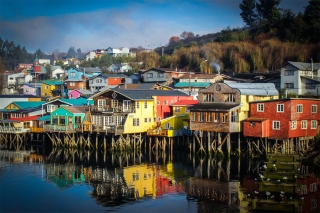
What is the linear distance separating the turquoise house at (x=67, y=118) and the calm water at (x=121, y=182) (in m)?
3.75

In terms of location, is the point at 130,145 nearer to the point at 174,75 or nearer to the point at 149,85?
the point at 149,85

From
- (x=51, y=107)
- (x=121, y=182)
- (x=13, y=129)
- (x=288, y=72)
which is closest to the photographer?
(x=121, y=182)

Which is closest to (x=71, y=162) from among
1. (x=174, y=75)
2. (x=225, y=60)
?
(x=174, y=75)

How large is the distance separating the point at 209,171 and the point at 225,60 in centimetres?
4153

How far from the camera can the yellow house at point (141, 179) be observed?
3108 cm

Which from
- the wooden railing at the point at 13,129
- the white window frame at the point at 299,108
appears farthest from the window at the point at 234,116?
the wooden railing at the point at 13,129

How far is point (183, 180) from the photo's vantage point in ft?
112

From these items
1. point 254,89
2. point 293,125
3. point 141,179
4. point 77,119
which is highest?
point 254,89

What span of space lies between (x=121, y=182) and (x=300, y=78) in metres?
28.2

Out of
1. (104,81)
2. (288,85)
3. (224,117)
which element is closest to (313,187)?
(224,117)

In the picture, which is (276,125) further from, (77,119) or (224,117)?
(77,119)

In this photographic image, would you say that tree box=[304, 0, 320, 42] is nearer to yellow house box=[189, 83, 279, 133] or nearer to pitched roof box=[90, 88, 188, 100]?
pitched roof box=[90, 88, 188, 100]

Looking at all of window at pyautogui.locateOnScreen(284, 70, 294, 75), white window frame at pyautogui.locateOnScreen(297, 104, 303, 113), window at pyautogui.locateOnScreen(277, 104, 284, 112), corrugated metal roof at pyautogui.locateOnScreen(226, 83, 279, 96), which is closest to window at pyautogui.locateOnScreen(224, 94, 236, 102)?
corrugated metal roof at pyautogui.locateOnScreen(226, 83, 279, 96)

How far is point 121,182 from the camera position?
34.0 meters
